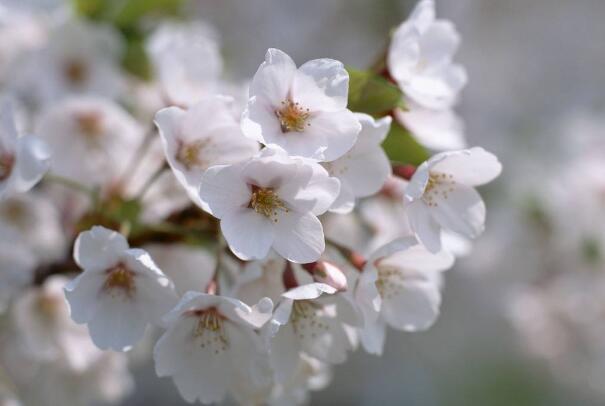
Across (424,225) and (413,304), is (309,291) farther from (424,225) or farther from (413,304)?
(413,304)

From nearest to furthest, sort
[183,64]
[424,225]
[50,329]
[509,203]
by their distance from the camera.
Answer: [424,225]
[50,329]
[183,64]
[509,203]

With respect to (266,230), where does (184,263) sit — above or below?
below

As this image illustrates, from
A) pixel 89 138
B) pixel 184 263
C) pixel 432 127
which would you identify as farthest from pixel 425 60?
pixel 89 138

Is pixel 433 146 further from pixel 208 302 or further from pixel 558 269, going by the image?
pixel 558 269

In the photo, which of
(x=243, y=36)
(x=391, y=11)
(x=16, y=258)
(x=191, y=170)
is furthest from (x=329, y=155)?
(x=243, y=36)

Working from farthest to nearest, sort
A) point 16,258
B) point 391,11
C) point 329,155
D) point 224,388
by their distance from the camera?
point 391,11 < point 16,258 < point 224,388 < point 329,155

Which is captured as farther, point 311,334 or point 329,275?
point 311,334

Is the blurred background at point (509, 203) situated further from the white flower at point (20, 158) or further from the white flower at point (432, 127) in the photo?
the white flower at point (20, 158)
